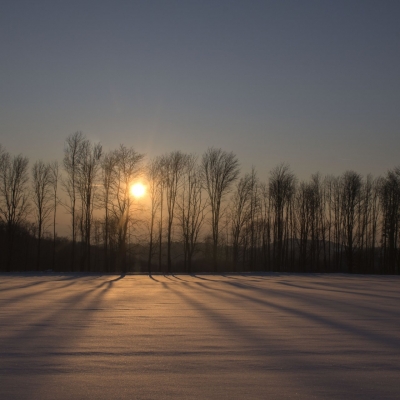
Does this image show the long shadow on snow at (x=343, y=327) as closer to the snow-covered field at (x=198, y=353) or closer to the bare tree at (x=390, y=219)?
the snow-covered field at (x=198, y=353)

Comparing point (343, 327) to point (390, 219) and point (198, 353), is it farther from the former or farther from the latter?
point (390, 219)

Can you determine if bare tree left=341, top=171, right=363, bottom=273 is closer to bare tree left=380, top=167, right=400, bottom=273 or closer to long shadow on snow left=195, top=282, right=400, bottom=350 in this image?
bare tree left=380, top=167, right=400, bottom=273

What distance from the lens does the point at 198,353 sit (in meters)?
5.32

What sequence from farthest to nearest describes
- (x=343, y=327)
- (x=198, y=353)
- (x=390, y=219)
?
(x=390, y=219)
(x=343, y=327)
(x=198, y=353)

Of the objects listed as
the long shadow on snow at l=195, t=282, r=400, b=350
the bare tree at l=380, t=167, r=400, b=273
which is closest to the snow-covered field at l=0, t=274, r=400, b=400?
the long shadow on snow at l=195, t=282, r=400, b=350

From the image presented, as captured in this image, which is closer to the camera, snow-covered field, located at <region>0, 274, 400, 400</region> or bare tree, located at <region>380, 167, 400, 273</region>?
snow-covered field, located at <region>0, 274, 400, 400</region>

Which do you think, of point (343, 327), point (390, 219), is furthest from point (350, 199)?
point (343, 327)

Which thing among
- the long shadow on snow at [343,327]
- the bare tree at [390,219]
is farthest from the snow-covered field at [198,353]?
the bare tree at [390,219]

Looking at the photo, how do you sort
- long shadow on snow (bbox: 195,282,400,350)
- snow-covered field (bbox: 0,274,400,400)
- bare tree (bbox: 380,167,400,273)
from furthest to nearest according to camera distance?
1. bare tree (bbox: 380,167,400,273)
2. long shadow on snow (bbox: 195,282,400,350)
3. snow-covered field (bbox: 0,274,400,400)

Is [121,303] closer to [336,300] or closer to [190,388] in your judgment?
[336,300]

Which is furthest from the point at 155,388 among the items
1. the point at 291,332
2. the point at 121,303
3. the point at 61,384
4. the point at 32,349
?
the point at 121,303

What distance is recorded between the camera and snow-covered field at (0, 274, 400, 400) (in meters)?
3.98

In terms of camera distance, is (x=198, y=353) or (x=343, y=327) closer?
(x=198, y=353)

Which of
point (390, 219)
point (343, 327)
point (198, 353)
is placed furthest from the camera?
point (390, 219)
